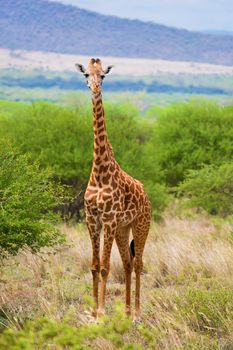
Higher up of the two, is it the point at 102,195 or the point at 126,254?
the point at 102,195

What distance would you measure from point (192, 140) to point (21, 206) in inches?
685

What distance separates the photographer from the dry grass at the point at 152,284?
780cm

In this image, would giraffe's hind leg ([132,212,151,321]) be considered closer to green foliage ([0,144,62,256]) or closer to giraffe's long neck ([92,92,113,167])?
giraffe's long neck ([92,92,113,167])

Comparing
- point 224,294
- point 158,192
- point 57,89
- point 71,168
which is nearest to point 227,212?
point 158,192

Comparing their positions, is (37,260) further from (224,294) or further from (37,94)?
(37,94)

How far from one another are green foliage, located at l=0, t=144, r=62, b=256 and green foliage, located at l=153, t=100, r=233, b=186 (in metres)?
15.6

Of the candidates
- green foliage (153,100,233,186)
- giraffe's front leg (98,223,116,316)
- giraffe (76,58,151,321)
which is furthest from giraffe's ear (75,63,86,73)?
green foliage (153,100,233,186)

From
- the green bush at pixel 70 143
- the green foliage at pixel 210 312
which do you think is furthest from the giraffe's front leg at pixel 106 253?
the green bush at pixel 70 143

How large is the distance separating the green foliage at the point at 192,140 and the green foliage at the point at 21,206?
15590mm

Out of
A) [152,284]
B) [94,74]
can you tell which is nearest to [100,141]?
[94,74]

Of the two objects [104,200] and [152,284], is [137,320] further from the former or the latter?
[152,284]

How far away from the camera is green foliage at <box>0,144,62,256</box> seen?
9.23m

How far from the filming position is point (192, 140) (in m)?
26.7

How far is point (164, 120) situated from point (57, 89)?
150028 millimetres
